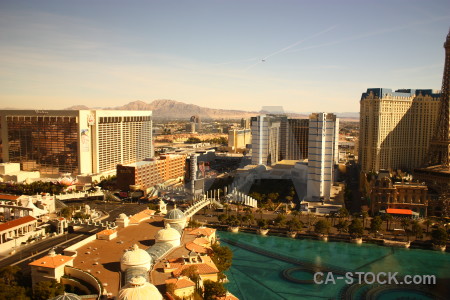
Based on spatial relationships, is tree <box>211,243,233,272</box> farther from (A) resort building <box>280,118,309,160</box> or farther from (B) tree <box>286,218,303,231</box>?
(A) resort building <box>280,118,309,160</box>

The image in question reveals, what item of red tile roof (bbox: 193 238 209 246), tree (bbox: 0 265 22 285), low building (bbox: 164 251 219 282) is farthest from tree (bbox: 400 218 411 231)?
tree (bbox: 0 265 22 285)

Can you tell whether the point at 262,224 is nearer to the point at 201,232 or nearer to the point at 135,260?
the point at 201,232

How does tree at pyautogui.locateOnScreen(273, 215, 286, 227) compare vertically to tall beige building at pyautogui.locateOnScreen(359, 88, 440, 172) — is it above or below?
below

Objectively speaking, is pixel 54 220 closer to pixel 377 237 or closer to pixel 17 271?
pixel 17 271

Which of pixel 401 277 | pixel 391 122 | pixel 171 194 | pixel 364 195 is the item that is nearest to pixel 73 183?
pixel 171 194

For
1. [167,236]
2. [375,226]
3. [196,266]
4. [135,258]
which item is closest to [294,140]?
[375,226]

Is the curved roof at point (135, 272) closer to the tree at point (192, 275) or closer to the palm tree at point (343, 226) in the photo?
the tree at point (192, 275)

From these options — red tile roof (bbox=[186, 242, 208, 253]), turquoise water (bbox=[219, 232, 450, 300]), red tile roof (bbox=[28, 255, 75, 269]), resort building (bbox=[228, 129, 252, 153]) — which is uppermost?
resort building (bbox=[228, 129, 252, 153])
